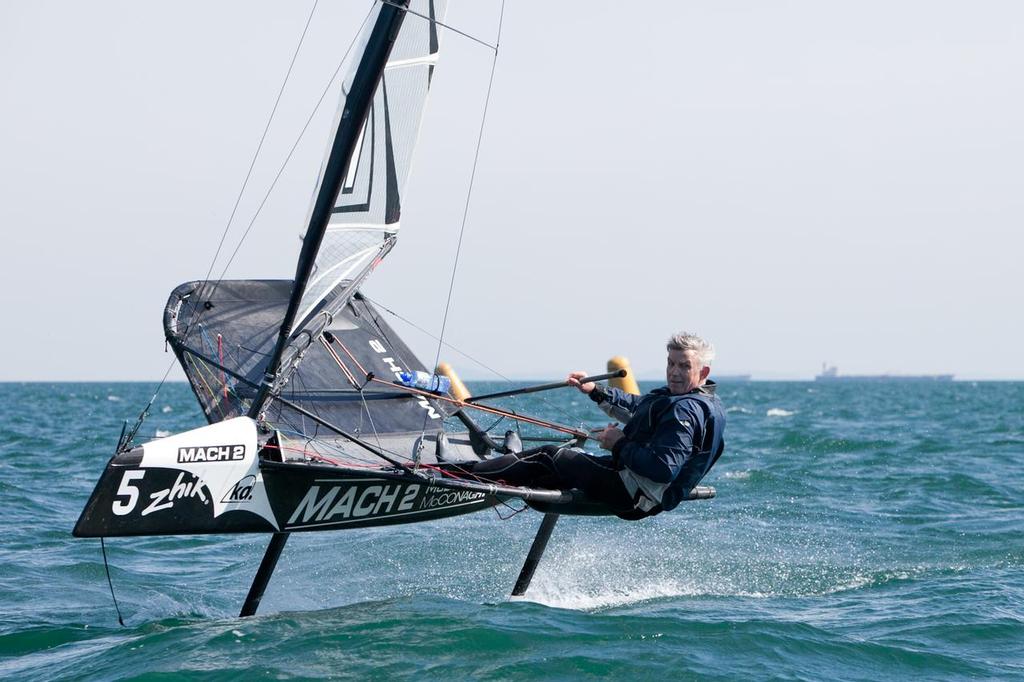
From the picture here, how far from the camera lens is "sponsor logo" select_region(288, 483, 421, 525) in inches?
221

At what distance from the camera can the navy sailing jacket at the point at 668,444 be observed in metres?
5.02

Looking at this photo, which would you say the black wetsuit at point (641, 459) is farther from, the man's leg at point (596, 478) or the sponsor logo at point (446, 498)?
the sponsor logo at point (446, 498)

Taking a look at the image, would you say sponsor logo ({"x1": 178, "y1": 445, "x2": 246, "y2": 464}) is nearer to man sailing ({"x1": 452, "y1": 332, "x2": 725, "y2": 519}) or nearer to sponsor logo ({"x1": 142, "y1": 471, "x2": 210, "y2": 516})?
sponsor logo ({"x1": 142, "y1": 471, "x2": 210, "y2": 516})

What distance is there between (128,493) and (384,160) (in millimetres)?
2147

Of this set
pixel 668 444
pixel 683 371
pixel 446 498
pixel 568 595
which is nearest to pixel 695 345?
pixel 683 371

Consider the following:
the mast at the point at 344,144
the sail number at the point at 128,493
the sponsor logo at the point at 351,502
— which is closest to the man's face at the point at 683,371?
the sponsor logo at the point at 351,502

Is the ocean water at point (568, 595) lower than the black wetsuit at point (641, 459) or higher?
lower

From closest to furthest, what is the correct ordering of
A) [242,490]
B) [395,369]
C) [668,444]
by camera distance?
[668,444] < [242,490] < [395,369]

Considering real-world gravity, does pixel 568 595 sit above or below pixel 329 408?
below

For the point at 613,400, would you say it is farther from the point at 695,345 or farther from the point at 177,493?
the point at 177,493

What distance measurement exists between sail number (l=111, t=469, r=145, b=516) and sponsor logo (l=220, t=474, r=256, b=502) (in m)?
0.41

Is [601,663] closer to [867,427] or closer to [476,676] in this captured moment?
[476,676]

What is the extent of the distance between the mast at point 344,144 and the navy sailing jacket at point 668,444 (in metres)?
1.70

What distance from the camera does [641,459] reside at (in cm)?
504
